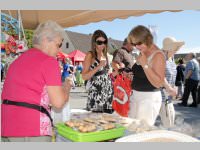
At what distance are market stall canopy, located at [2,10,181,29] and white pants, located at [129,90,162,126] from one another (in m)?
0.97

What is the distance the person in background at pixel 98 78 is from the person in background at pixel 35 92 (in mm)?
1128

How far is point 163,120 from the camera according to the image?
3.01 meters

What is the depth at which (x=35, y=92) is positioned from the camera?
1431 mm

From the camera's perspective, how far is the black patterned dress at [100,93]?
265 centimetres

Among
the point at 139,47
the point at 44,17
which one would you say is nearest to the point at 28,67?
the point at 139,47

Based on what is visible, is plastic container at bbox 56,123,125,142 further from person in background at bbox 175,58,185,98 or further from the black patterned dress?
person in background at bbox 175,58,185,98

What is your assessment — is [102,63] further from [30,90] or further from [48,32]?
[30,90]

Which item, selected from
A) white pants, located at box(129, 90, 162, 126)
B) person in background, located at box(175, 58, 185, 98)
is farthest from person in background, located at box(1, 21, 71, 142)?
person in background, located at box(175, 58, 185, 98)

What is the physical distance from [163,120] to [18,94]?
191 centimetres

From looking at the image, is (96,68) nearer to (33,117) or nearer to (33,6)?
(33,6)

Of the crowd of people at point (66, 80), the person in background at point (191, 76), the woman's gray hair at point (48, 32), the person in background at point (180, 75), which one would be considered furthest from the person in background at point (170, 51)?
the person in background at point (180, 75)

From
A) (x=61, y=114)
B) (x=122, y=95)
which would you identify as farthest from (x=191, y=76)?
(x=61, y=114)

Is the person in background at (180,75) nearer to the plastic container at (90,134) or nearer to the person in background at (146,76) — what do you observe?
the person in background at (146,76)

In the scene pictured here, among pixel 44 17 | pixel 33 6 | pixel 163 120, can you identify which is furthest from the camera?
pixel 44 17
